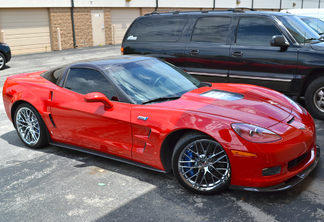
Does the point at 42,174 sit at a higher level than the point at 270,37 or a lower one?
lower

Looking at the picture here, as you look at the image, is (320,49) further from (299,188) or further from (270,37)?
(299,188)

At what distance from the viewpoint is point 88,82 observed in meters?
4.42

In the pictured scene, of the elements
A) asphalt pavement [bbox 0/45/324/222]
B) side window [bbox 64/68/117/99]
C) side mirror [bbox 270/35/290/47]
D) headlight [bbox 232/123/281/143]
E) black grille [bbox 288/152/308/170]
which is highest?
side mirror [bbox 270/35/290/47]

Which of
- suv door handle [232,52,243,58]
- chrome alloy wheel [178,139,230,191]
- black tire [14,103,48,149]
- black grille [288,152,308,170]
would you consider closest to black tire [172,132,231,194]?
chrome alloy wheel [178,139,230,191]

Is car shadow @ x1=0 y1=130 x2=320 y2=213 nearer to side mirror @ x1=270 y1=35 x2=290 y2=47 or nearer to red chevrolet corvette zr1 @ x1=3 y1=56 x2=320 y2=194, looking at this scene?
red chevrolet corvette zr1 @ x1=3 y1=56 x2=320 y2=194

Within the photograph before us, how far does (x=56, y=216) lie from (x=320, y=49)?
484 cm

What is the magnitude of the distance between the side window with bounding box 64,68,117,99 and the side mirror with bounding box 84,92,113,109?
0.14 meters

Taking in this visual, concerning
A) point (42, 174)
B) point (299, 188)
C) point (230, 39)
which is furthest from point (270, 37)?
point (42, 174)

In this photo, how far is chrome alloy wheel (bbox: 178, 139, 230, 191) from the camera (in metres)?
3.39

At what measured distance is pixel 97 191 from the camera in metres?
3.72

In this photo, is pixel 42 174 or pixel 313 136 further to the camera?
pixel 42 174

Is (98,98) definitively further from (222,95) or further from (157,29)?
(157,29)

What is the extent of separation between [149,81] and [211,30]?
2985 mm

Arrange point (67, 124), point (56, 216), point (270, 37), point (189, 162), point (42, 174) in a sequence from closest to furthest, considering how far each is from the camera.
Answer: point (56, 216), point (189, 162), point (42, 174), point (67, 124), point (270, 37)
